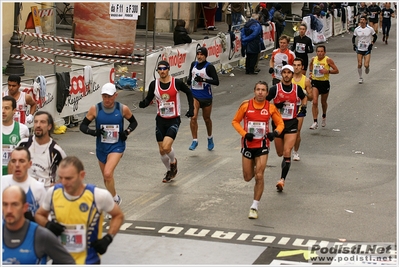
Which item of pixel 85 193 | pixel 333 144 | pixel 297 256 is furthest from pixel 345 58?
pixel 85 193

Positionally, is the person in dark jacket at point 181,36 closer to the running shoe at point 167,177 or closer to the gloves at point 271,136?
the running shoe at point 167,177

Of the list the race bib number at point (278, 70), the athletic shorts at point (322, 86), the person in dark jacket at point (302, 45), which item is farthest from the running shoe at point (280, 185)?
the person in dark jacket at point (302, 45)

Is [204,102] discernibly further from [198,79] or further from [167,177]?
[167,177]

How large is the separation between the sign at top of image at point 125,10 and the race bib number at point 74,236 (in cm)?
1374

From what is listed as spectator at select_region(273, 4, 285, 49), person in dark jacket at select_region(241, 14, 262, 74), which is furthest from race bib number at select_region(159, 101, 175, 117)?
spectator at select_region(273, 4, 285, 49)

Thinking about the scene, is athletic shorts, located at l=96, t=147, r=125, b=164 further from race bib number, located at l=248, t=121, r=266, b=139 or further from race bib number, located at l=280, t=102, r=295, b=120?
race bib number, located at l=280, t=102, r=295, b=120

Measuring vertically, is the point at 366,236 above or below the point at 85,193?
below

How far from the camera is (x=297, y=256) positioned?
389 inches

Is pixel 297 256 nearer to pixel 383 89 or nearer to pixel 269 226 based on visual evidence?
pixel 269 226

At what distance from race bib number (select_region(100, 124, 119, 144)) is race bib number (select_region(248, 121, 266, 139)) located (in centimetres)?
188

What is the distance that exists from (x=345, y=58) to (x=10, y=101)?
21.9 m

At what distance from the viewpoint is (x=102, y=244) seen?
7.25m

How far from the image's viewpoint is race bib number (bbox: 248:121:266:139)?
1169cm

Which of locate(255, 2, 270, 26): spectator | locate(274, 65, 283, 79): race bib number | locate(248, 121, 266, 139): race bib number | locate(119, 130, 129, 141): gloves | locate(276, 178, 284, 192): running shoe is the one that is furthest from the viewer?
locate(255, 2, 270, 26): spectator
